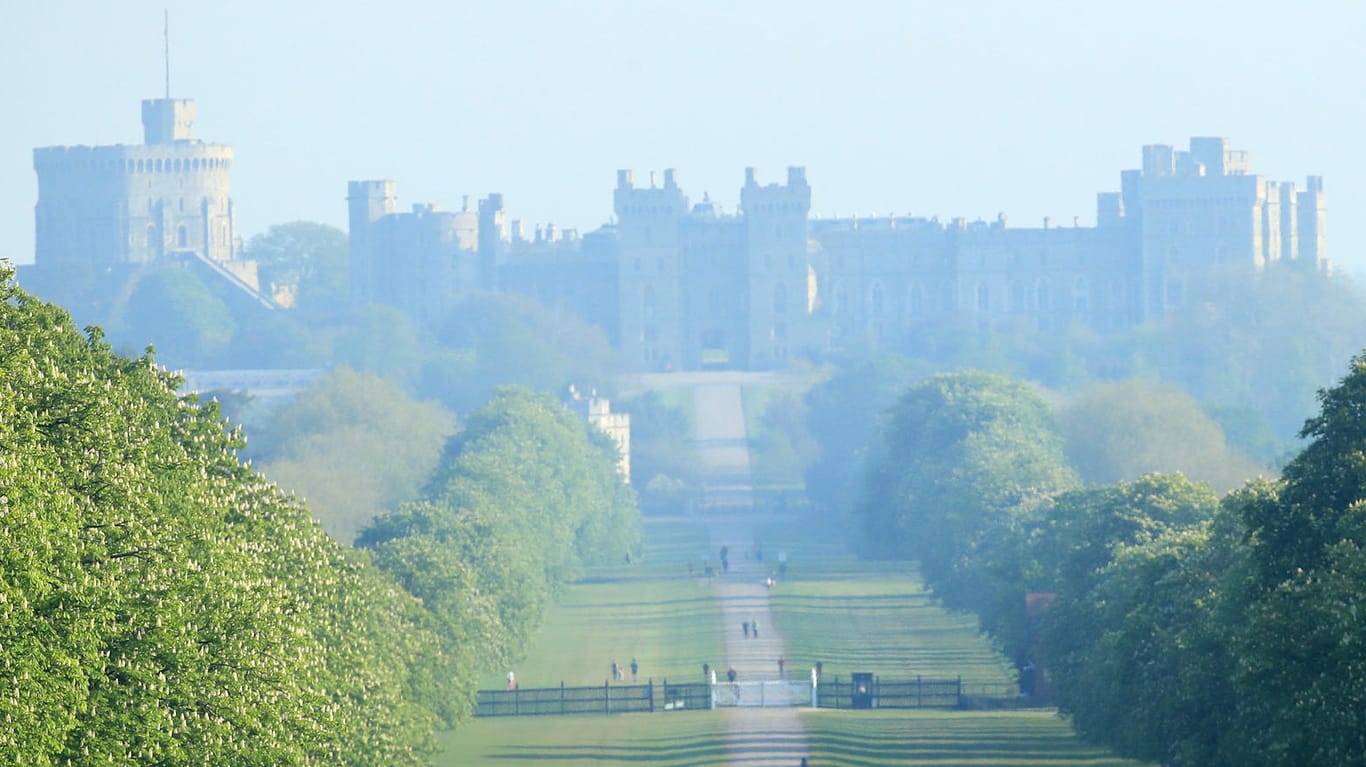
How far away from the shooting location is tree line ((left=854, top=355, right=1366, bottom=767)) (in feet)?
89.8

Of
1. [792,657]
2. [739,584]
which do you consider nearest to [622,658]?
[792,657]

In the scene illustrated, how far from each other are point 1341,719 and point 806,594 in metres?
51.9

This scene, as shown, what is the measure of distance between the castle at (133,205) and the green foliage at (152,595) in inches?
5350

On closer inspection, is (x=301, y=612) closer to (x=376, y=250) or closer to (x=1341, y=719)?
(x=1341, y=719)

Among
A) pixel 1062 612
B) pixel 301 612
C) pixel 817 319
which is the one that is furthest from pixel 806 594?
pixel 817 319

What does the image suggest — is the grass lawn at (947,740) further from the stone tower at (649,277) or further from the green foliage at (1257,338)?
the stone tower at (649,277)

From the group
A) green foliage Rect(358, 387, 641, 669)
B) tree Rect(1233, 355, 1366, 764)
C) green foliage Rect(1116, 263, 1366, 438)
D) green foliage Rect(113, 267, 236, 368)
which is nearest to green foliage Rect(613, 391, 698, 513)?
green foliage Rect(358, 387, 641, 669)

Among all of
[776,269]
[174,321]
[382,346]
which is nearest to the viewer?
[382,346]

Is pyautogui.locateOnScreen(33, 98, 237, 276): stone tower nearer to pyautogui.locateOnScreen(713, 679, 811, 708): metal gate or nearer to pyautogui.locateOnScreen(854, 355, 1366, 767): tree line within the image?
pyautogui.locateOnScreen(854, 355, 1366, 767): tree line

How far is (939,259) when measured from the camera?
544 feet

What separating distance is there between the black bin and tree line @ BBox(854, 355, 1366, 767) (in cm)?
274

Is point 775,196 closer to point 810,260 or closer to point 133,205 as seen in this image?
point 810,260

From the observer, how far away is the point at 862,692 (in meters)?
53.1

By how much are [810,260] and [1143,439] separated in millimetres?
80539
